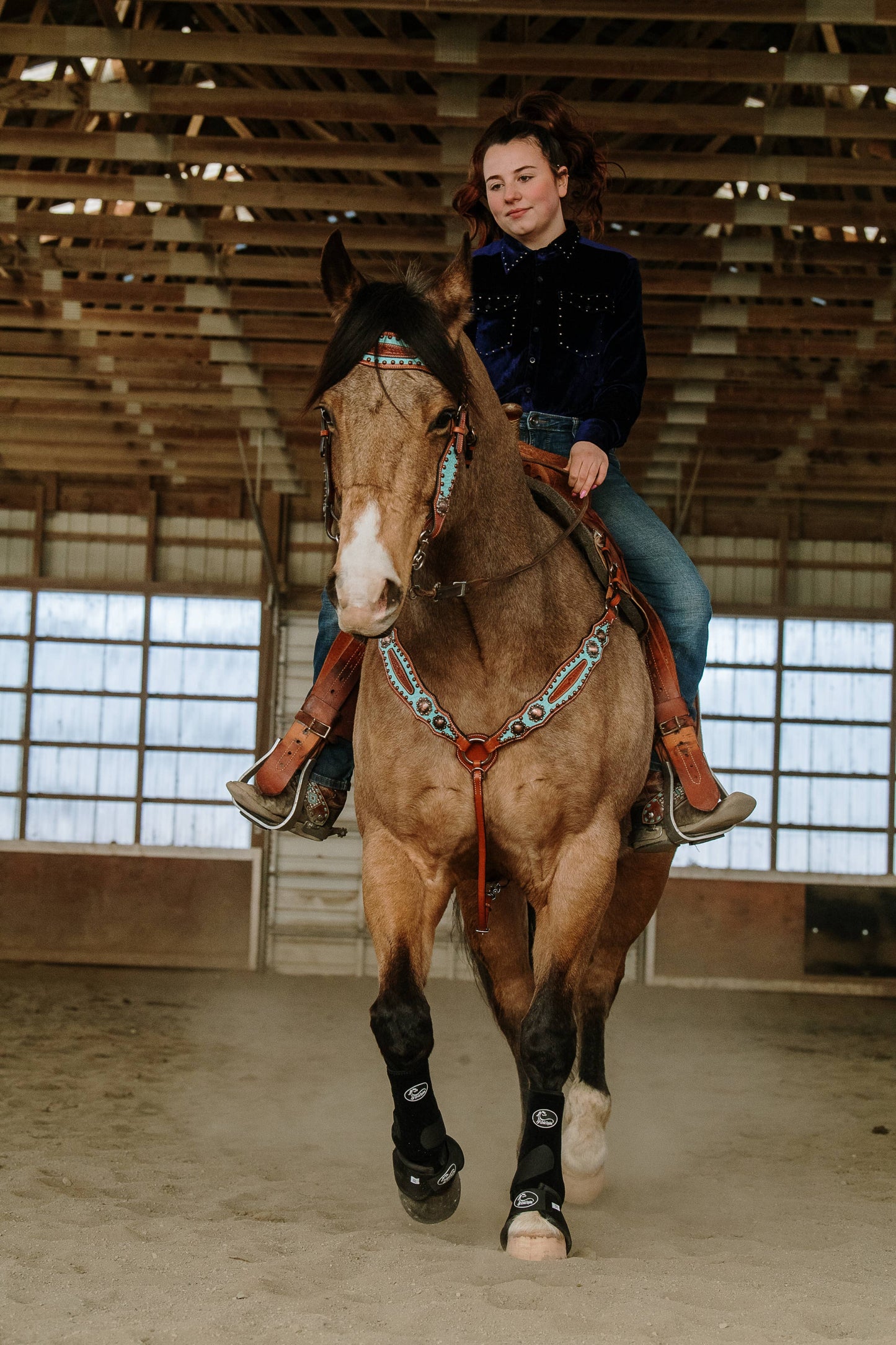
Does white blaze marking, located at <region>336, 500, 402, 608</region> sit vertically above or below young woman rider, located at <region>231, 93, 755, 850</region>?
below

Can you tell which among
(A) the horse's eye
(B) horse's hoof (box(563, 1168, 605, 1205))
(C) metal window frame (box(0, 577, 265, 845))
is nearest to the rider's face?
(A) the horse's eye

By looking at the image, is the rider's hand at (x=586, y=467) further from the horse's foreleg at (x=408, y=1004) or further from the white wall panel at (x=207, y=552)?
the white wall panel at (x=207, y=552)

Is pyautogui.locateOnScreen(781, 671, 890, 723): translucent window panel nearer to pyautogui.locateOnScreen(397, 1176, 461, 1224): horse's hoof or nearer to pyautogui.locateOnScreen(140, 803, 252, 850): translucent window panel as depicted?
pyautogui.locateOnScreen(140, 803, 252, 850): translucent window panel

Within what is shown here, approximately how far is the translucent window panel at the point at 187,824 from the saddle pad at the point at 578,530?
34.8ft

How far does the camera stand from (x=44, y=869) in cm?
1349

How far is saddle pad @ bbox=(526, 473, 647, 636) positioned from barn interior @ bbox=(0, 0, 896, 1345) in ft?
5.66

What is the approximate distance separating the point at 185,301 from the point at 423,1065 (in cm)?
632

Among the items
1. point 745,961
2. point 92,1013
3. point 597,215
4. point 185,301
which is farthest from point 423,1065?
point 745,961

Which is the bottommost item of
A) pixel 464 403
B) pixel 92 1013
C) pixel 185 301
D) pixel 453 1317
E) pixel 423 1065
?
pixel 92 1013

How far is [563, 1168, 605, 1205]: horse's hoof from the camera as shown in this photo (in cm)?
428

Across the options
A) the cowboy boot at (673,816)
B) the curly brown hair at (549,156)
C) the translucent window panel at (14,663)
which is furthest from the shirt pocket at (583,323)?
the translucent window panel at (14,663)

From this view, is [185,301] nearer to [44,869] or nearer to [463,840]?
[463,840]

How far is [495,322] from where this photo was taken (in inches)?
150

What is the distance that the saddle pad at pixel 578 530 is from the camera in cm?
355
